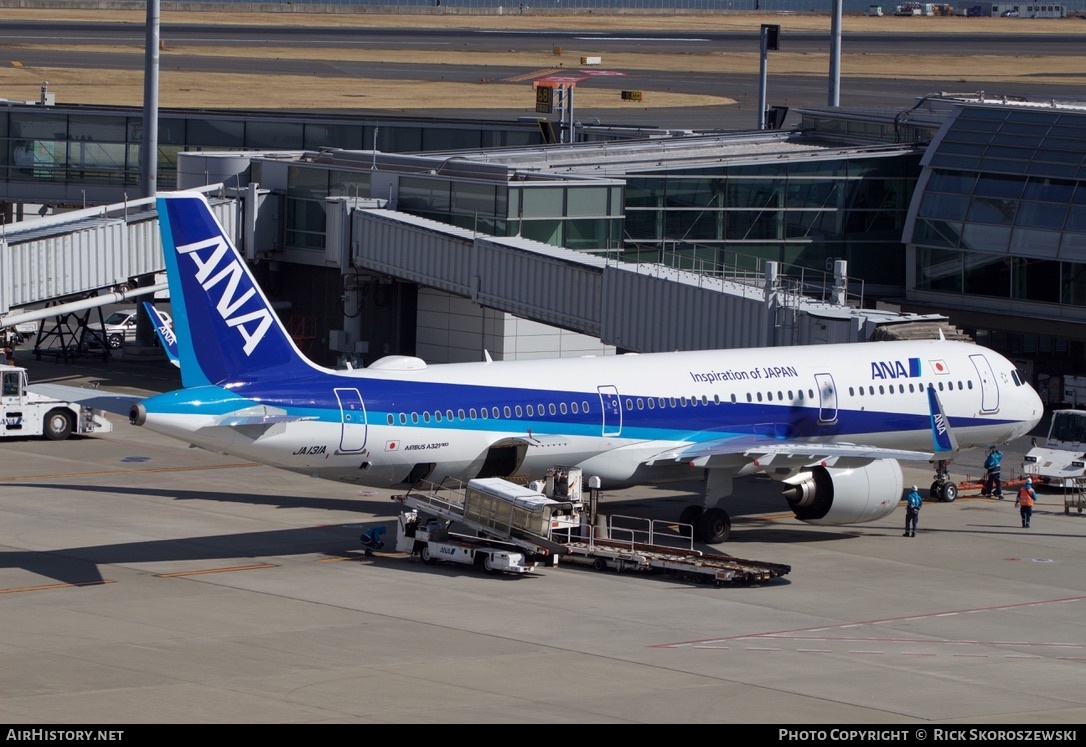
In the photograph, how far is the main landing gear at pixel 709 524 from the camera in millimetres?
42750

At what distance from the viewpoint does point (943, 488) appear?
49875 millimetres

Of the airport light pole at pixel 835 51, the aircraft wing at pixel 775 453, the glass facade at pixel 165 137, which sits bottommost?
the aircraft wing at pixel 775 453

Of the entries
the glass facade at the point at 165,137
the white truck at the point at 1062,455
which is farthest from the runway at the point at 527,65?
the white truck at the point at 1062,455

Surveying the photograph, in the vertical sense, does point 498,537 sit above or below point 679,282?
below

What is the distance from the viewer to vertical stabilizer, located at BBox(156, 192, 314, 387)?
1405 inches

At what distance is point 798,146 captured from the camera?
3086 inches

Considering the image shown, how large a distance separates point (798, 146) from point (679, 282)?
2649cm

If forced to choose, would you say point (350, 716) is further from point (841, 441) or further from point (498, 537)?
point (841, 441)

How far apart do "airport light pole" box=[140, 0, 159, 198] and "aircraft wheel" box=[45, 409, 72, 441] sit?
14972mm

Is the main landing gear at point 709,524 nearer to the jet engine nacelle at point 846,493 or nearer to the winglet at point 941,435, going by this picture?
the jet engine nacelle at point 846,493

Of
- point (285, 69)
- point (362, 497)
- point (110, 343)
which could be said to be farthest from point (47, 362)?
point (285, 69)

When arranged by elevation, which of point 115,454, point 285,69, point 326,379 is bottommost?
point 115,454
